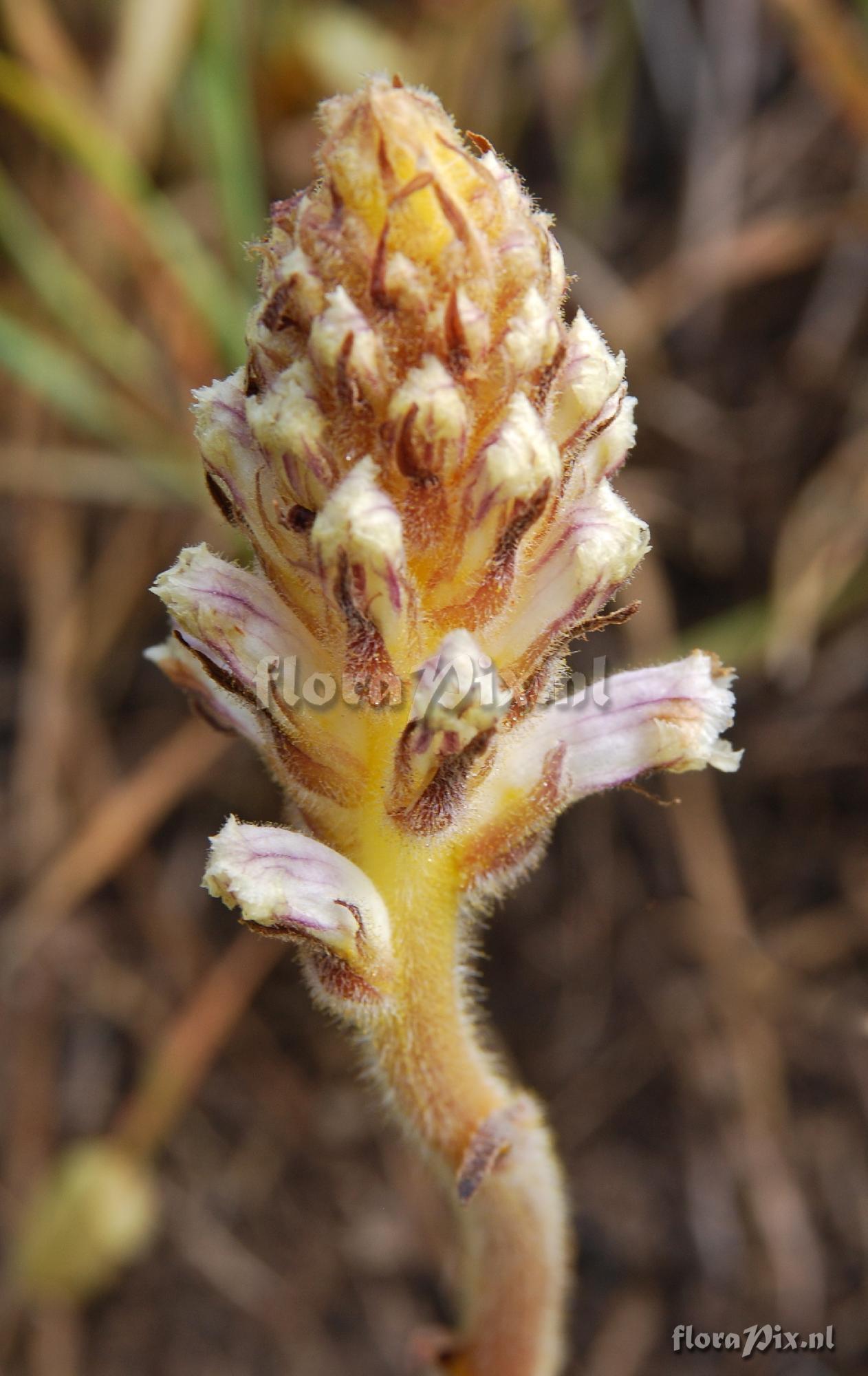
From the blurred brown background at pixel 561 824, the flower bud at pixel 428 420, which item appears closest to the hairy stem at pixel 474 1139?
the flower bud at pixel 428 420

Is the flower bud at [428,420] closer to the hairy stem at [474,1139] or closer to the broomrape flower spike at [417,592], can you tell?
the broomrape flower spike at [417,592]

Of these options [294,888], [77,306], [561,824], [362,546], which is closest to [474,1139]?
[294,888]

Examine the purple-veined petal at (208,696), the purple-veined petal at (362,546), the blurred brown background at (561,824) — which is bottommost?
the purple-veined petal at (362,546)

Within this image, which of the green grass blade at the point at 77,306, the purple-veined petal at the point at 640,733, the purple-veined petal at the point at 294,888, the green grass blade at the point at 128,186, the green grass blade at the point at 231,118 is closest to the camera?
the purple-veined petal at the point at 294,888

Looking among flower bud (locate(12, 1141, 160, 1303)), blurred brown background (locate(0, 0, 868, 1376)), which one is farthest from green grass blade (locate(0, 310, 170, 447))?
flower bud (locate(12, 1141, 160, 1303))

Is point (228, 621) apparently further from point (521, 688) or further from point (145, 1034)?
point (145, 1034)

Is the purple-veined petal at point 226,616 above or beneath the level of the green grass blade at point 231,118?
beneath

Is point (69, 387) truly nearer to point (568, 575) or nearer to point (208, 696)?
point (208, 696)
